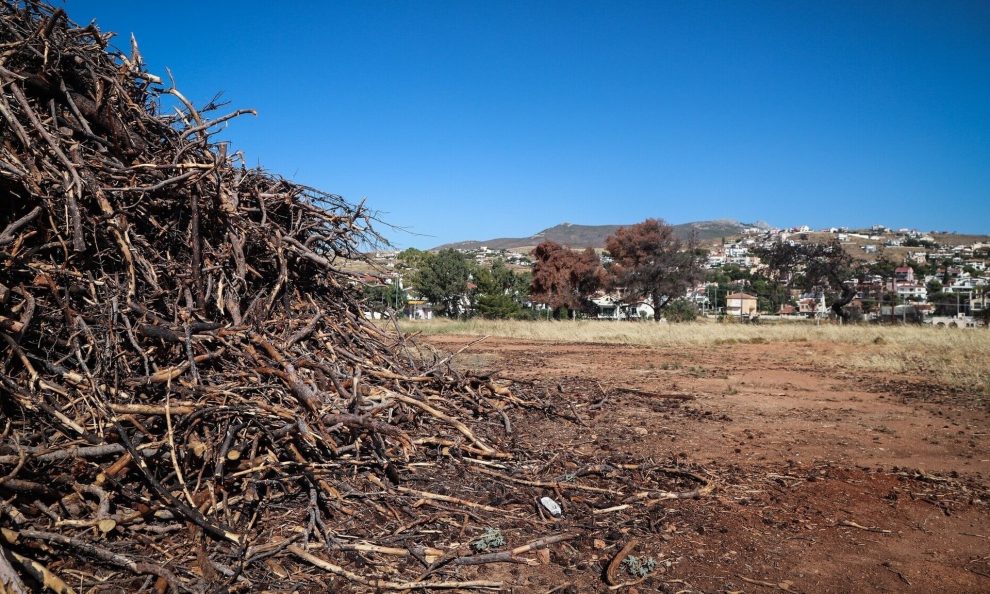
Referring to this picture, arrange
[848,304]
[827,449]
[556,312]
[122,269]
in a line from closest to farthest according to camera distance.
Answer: [122,269]
[827,449]
[848,304]
[556,312]

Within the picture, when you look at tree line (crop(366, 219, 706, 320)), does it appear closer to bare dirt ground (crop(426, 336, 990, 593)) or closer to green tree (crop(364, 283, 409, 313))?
bare dirt ground (crop(426, 336, 990, 593))

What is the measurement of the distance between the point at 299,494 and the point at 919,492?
14.0 feet

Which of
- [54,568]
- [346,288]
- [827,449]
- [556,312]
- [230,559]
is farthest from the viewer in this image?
[556,312]

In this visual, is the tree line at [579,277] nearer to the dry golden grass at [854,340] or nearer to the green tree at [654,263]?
the green tree at [654,263]

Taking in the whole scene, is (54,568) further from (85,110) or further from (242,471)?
(85,110)

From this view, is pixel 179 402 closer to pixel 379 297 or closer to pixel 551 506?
pixel 551 506

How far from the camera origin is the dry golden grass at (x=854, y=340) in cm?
1111

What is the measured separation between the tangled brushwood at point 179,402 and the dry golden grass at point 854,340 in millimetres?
8957

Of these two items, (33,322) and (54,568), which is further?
(33,322)

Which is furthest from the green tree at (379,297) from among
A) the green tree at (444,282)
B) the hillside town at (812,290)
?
the green tree at (444,282)

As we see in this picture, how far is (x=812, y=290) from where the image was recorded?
31.4m

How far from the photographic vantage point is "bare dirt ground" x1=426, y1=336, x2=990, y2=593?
113 inches

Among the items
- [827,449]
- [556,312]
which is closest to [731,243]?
[556,312]

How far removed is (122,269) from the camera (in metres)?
3.77
